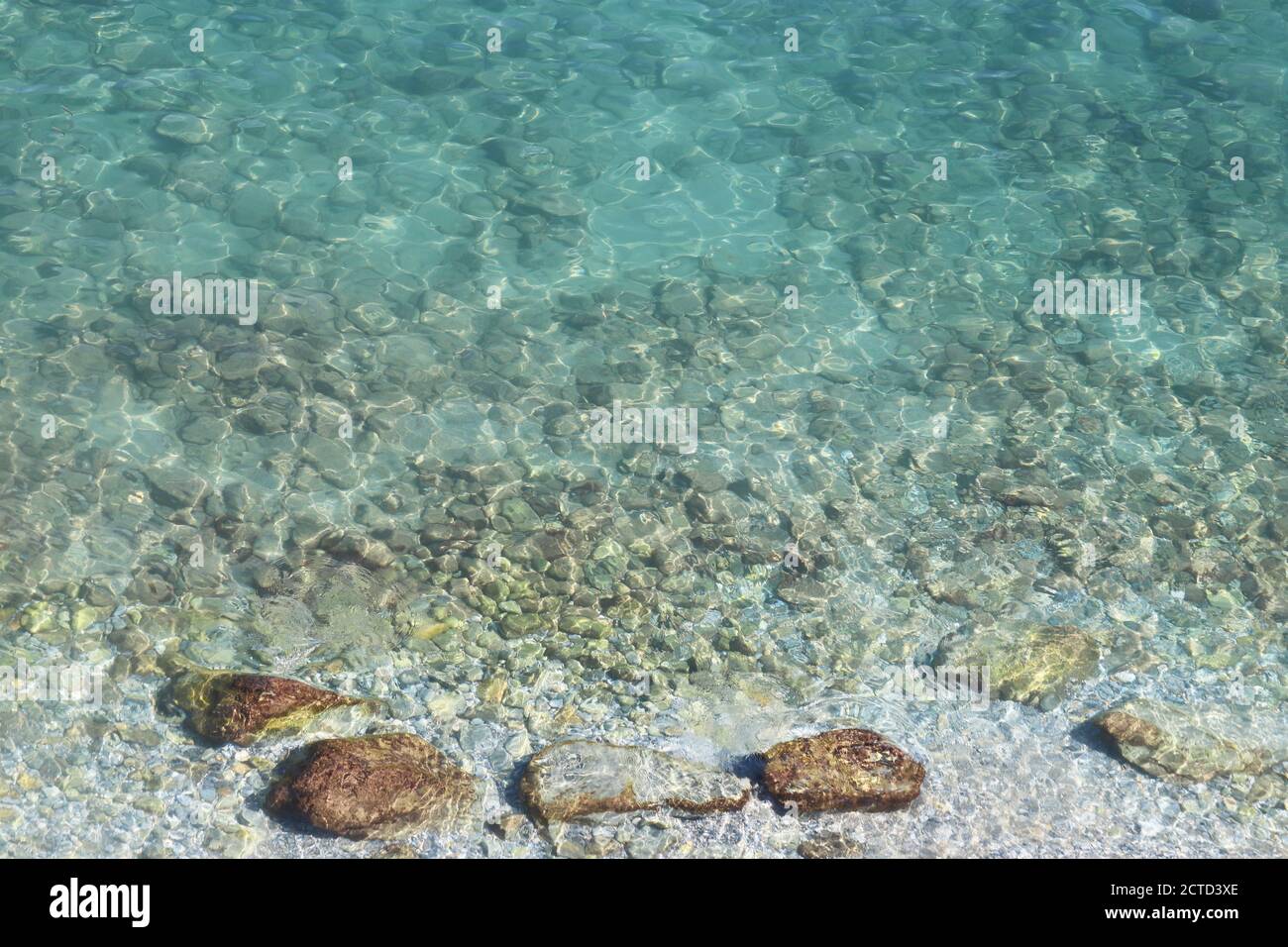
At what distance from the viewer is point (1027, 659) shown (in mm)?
10484

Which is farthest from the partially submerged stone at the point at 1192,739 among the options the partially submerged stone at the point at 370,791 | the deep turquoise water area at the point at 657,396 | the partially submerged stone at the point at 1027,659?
the partially submerged stone at the point at 370,791

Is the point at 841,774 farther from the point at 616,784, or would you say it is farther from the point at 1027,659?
the point at 1027,659

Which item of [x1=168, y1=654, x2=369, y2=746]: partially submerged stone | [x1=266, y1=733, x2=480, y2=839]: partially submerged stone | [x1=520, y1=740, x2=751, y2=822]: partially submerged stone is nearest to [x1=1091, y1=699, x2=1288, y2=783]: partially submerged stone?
[x1=520, y1=740, x2=751, y2=822]: partially submerged stone

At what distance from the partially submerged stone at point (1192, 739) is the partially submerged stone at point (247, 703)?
253 inches

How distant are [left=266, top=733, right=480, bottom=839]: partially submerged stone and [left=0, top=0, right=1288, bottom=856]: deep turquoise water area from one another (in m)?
0.24

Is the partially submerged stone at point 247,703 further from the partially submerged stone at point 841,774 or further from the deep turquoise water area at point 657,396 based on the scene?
the partially submerged stone at point 841,774

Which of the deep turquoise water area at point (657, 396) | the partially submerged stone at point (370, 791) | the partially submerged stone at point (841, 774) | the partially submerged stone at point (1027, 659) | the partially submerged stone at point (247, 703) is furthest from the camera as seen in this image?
the partially submerged stone at point (1027, 659)

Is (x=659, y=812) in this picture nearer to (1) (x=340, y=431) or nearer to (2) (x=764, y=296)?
(1) (x=340, y=431)

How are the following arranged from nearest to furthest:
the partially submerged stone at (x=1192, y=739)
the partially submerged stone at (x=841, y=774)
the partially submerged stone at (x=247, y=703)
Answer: the partially submerged stone at (x=841, y=774) → the partially submerged stone at (x=247, y=703) → the partially submerged stone at (x=1192, y=739)

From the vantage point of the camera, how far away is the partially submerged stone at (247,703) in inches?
360

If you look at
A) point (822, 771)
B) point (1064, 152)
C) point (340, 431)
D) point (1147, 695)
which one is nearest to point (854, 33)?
point (1064, 152)

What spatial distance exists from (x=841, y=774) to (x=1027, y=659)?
248 centimetres

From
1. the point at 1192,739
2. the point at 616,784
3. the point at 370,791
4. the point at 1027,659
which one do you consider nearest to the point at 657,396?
the point at 1027,659

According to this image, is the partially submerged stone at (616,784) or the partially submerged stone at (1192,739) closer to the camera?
the partially submerged stone at (616,784)
